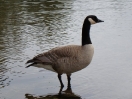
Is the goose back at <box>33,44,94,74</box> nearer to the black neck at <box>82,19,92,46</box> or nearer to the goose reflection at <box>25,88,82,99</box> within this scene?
the black neck at <box>82,19,92,46</box>

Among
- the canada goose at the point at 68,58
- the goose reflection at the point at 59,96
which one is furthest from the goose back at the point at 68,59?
the goose reflection at the point at 59,96

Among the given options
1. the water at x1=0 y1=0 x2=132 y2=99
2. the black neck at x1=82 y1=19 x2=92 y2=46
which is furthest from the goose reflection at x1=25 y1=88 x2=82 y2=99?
the black neck at x1=82 y1=19 x2=92 y2=46

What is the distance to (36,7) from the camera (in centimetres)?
1764

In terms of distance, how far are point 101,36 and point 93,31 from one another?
83cm

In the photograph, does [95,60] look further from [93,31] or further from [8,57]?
[93,31]

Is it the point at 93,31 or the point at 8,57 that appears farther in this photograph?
the point at 93,31

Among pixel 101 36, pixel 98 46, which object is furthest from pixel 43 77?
pixel 101 36

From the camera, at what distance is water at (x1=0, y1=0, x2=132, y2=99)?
245 inches

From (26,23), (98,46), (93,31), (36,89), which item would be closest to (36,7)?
(26,23)

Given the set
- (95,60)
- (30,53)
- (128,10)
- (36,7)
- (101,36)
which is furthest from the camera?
(36,7)

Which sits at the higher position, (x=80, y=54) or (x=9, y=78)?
(x=80, y=54)

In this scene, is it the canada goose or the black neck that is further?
the black neck

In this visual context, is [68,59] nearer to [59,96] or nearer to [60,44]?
[59,96]

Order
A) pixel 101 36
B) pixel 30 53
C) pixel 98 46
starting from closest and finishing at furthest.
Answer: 1. pixel 30 53
2. pixel 98 46
3. pixel 101 36
